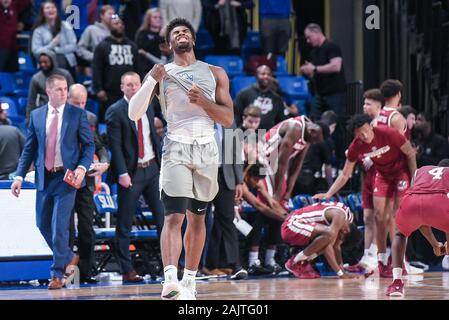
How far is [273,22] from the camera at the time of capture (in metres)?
16.1

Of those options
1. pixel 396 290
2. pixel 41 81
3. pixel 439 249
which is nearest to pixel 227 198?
pixel 41 81

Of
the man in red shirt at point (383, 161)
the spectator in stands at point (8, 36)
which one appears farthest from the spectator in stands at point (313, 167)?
the spectator in stands at point (8, 36)

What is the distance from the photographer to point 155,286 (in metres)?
10.1

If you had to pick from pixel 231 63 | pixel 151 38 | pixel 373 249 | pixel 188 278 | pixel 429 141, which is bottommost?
pixel 373 249

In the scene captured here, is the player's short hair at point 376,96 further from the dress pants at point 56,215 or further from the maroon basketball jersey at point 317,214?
the dress pants at point 56,215

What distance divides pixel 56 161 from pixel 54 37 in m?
4.71

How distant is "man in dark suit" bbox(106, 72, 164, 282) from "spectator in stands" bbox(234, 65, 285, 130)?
2723mm

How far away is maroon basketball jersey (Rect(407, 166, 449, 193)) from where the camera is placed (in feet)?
27.4

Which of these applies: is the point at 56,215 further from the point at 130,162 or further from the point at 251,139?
the point at 251,139

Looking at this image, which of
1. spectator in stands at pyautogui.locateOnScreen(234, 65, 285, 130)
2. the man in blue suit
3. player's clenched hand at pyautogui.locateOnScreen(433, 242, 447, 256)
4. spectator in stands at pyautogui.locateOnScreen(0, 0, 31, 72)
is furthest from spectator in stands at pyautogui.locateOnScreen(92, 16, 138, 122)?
player's clenched hand at pyautogui.locateOnScreen(433, 242, 447, 256)

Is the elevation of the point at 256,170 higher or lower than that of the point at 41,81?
lower

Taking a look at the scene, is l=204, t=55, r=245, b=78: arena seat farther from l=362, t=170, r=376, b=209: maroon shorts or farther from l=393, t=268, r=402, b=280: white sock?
l=393, t=268, r=402, b=280: white sock

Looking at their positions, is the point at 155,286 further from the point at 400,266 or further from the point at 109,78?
the point at 109,78

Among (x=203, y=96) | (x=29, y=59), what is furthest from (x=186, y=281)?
(x=29, y=59)
